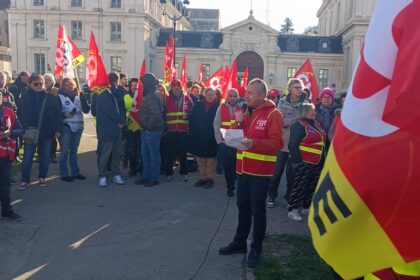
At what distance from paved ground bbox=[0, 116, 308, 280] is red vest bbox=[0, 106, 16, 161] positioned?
987 millimetres

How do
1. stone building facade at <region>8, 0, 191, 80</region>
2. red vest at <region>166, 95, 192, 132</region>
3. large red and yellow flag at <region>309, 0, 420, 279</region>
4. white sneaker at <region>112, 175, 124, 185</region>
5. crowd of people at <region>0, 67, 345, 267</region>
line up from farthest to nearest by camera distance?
stone building facade at <region>8, 0, 191, 80</region>
red vest at <region>166, 95, 192, 132</region>
white sneaker at <region>112, 175, 124, 185</region>
crowd of people at <region>0, 67, 345, 267</region>
large red and yellow flag at <region>309, 0, 420, 279</region>

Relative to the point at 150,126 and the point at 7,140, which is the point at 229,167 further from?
the point at 7,140

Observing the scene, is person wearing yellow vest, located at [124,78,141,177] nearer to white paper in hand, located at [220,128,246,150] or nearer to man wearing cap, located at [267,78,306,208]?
man wearing cap, located at [267,78,306,208]

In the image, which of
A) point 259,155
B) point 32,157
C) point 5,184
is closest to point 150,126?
point 32,157

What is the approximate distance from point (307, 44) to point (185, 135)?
52170 millimetres

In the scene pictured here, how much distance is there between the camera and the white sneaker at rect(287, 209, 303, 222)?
6.44 meters

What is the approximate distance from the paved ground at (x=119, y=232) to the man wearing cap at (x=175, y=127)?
79 cm

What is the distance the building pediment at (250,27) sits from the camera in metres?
56.7

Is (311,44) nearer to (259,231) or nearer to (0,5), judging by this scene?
(0,5)

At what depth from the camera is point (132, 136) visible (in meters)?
9.41

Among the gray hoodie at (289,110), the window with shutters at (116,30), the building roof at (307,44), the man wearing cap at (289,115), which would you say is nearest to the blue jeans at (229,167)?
the man wearing cap at (289,115)

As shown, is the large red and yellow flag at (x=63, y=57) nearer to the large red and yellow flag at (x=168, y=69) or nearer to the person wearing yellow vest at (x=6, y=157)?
the large red and yellow flag at (x=168, y=69)

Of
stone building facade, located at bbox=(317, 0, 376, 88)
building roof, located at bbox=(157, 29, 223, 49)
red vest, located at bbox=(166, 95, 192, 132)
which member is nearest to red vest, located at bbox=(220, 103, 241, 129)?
red vest, located at bbox=(166, 95, 192, 132)

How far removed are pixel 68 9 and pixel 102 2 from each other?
4500 mm
